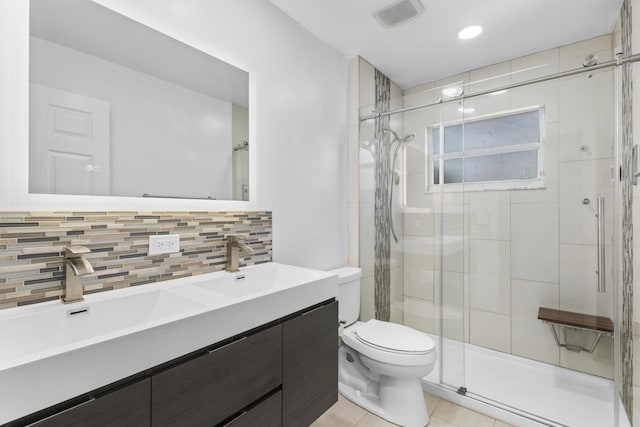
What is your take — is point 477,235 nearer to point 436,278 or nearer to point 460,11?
point 436,278

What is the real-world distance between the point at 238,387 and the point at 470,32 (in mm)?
2448

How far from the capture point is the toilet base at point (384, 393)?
1704 mm

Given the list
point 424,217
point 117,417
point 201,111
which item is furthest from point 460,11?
point 117,417

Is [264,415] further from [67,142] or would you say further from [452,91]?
[452,91]

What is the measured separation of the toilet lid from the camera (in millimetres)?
1697

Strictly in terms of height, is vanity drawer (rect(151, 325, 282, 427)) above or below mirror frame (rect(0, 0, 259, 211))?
below

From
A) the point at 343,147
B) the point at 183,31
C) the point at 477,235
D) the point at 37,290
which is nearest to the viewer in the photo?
the point at 37,290

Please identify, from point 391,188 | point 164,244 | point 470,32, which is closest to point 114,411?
point 164,244

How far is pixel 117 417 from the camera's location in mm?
724

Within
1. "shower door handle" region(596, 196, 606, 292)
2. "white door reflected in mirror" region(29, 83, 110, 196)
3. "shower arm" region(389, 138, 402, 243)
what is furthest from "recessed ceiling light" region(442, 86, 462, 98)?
"white door reflected in mirror" region(29, 83, 110, 196)

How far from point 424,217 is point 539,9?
55.8 inches

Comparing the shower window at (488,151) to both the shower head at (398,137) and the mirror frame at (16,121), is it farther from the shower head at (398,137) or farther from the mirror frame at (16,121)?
the mirror frame at (16,121)

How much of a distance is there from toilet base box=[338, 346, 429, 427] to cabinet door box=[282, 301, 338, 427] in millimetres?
526

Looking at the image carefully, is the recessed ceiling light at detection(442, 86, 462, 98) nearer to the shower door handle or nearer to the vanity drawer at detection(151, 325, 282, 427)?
the shower door handle
